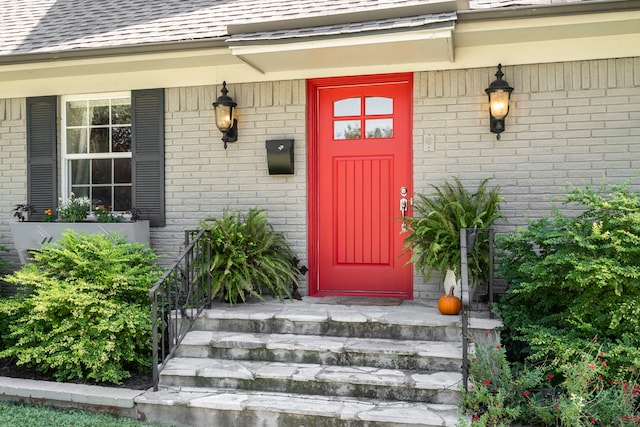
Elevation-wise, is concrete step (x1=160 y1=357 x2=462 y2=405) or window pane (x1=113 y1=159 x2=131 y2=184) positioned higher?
window pane (x1=113 y1=159 x2=131 y2=184)

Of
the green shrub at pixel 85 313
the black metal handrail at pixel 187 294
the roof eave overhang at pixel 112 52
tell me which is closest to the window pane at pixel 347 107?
the roof eave overhang at pixel 112 52

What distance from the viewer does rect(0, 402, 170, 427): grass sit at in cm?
365

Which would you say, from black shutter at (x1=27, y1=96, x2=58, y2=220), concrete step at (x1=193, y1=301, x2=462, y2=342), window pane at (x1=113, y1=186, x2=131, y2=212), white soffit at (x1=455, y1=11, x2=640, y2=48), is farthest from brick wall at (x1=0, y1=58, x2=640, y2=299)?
A: black shutter at (x1=27, y1=96, x2=58, y2=220)

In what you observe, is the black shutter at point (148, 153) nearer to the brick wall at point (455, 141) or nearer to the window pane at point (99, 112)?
the brick wall at point (455, 141)

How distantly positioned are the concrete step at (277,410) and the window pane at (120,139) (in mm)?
3086

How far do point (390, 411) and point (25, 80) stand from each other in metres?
5.43

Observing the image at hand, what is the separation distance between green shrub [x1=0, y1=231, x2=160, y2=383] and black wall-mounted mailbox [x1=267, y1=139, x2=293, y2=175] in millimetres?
1607

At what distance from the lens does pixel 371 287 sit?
5.47 meters

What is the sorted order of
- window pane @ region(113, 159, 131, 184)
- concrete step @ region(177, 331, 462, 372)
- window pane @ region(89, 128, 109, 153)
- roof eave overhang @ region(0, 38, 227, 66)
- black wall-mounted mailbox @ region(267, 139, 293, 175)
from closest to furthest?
1. concrete step @ region(177, 331, 462, 372)
2. roof eave overhang @ region(0, 38, 227, 66)
3. black wall-mounted mailbox @ region(267, 139, 293, 175)
4. window pane @ region(113, 159, 131, 184)
5. window pane @ region(89, 128, 109, 153)

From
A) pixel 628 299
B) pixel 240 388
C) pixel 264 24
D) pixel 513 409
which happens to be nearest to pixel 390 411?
pixel 513 409

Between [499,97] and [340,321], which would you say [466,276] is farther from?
[499,97]

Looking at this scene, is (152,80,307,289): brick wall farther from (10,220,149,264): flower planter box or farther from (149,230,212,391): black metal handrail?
(149,230,212,391): black metal handrail

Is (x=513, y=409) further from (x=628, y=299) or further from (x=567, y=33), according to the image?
(x=567, y=33)

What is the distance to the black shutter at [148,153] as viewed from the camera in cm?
579
